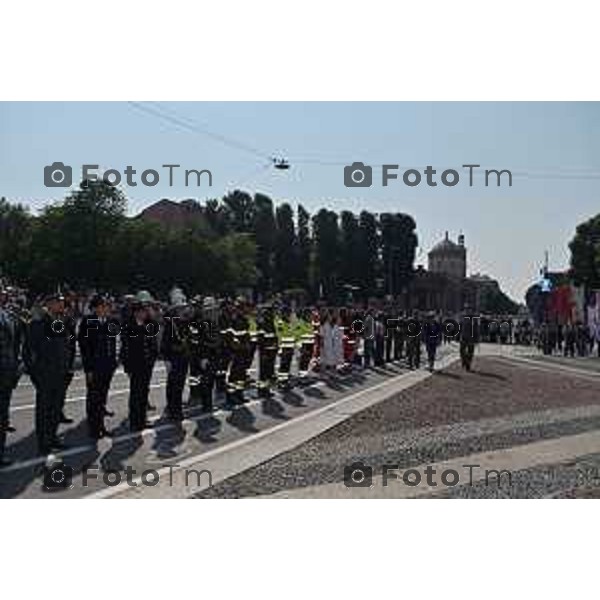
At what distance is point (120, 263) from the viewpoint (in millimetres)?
53281

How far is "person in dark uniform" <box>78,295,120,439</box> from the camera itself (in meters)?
13.1

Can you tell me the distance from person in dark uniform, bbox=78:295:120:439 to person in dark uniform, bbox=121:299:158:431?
18.0 inches

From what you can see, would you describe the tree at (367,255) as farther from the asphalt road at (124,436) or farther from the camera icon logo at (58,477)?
the camera icon logo at (58,477)

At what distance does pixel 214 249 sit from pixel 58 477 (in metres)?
53.9

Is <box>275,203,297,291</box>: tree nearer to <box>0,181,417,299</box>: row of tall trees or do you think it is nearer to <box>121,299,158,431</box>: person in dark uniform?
<box>0,181,417,299</box>: row of tall trees

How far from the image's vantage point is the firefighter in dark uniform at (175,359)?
15.6 m

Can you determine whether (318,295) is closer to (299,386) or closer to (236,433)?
(299,386)

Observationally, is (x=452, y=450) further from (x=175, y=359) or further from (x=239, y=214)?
(x=239, y=214)

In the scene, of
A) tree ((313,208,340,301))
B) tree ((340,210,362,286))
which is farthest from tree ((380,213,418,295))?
tree ((313,208,340,301))

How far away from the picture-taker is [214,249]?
63.8 meters

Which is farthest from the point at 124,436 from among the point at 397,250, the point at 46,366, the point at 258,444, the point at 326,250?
the point at 326,250

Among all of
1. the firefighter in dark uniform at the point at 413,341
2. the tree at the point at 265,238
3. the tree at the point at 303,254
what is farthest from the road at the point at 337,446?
the tree at the point at 265,238

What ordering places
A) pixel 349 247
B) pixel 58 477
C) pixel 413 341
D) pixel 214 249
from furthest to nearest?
1. pixel 214 249
2. pixel 349 247
3. pixel 413 341
4. pixel 58 477

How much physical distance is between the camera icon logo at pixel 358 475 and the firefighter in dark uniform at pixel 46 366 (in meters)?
3.40
